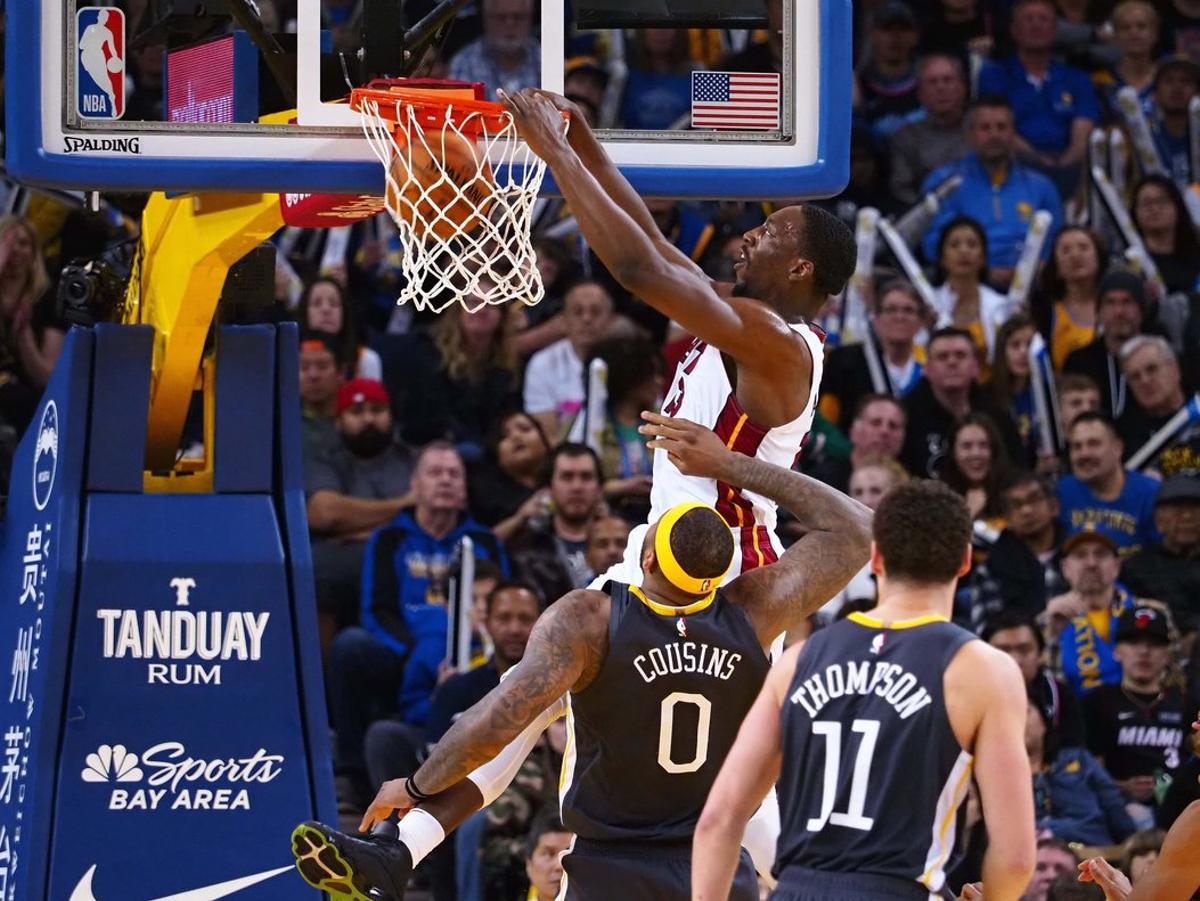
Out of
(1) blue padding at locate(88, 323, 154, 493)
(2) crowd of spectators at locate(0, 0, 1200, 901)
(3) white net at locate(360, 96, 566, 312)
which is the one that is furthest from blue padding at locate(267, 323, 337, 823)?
(2) crowd of spectators at locate(0, 0, 1200, 901)

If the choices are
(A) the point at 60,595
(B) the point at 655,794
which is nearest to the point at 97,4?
(A) the point at 60,595

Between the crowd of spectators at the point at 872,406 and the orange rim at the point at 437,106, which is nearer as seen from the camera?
the orange rim at the point at 437,106

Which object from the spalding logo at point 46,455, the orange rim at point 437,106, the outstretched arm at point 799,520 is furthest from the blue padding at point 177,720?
the orange rim at point 437,106

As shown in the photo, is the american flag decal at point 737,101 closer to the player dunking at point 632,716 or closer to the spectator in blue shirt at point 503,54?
the player dunking at point 632,716

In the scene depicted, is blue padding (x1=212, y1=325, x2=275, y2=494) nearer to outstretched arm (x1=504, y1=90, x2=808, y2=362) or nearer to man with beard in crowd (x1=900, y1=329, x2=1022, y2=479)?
outstretched arm (x1=504, y1=90, x2=808, y2=362)

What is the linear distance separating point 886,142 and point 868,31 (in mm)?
1182

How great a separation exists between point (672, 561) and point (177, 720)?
1930 millimetres

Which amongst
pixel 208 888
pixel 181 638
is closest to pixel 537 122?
pixel 181 638

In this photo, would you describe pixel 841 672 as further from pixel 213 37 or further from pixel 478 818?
pixel 478 818

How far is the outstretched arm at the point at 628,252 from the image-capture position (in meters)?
A: 6.42

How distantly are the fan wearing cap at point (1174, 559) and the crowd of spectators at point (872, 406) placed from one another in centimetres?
2

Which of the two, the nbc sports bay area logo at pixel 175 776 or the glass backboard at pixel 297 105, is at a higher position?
the glass backboard at pixel 297 105

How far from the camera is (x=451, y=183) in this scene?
6730mm

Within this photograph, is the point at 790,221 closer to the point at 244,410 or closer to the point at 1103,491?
the point at 244,410
